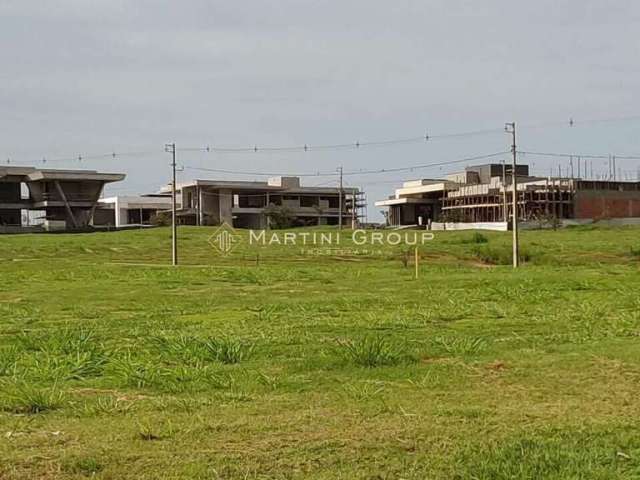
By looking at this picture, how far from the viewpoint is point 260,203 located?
326 ft

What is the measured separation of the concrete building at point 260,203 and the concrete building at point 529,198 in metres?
11.2

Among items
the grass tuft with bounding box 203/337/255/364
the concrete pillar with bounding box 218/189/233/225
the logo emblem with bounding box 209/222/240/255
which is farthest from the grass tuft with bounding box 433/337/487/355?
the concrete pillar with bounding box 218/189/233/225

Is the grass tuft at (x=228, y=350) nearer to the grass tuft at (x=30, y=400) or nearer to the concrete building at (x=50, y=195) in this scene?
the grass tuft at (x=30, y=400)

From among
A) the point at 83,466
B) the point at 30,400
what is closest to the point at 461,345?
the point at 30,400

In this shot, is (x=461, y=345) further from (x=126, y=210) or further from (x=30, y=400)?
(x=126, y=210)

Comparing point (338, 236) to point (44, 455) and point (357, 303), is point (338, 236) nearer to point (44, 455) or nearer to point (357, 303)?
point (357, 303)

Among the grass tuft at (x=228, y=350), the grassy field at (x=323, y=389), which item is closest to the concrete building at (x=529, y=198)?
the grassy field at (x=323, y=389)

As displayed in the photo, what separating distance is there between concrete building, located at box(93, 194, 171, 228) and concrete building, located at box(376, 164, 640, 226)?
32.8m

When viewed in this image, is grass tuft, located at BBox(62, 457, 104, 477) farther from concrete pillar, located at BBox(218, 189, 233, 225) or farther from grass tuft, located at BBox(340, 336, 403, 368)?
concrete pillar, located at BBox(218, 189, 233, 225)

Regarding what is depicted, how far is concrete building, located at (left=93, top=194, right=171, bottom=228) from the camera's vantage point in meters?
103

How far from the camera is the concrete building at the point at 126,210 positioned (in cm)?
10256

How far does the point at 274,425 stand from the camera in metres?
5.59

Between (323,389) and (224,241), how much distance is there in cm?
4682

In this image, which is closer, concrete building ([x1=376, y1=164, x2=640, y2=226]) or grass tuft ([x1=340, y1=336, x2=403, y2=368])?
grass tuft ([x1=340, y1=336, x2=403, y2=368])
